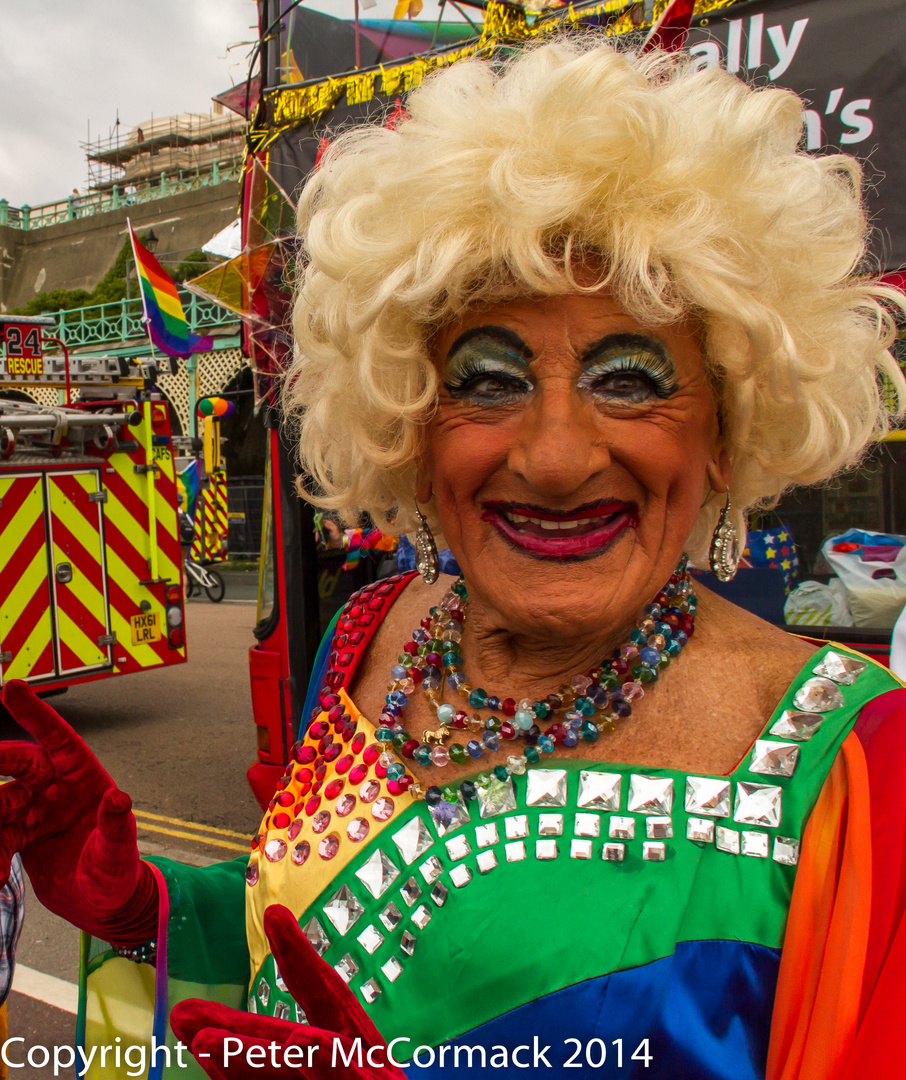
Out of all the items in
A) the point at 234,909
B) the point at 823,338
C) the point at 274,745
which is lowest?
the point at 274,745

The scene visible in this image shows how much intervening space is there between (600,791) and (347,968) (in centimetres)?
45

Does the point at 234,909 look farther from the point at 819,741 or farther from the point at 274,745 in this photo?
the point at 274,745

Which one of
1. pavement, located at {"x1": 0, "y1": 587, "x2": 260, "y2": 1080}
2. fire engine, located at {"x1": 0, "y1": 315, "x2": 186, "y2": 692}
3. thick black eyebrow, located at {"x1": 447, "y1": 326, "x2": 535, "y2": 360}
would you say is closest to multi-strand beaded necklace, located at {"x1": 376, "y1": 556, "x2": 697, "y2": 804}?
thick black eyebrow, located at {"x1": 447, "y1": 326, "x2": 535, "y2": 360}

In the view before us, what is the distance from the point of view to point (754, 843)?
42.7 inches

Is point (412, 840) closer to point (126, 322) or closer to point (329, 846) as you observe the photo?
point (329, 846)

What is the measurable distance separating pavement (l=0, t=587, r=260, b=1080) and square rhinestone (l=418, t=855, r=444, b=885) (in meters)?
2.41

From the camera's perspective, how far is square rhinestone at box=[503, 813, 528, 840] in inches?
47.4

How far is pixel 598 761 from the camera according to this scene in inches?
49.7

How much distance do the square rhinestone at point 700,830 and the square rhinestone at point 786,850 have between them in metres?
0.08

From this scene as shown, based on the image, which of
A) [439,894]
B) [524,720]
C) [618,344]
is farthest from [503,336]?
[439,894]

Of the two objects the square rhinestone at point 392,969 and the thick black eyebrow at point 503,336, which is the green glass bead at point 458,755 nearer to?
the square rhinestone at point 392,969

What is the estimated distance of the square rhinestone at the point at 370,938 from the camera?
1.24 meters

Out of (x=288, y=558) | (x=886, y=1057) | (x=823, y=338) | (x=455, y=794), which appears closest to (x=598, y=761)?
(x=455, y=794)

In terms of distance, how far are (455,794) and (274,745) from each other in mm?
3229
